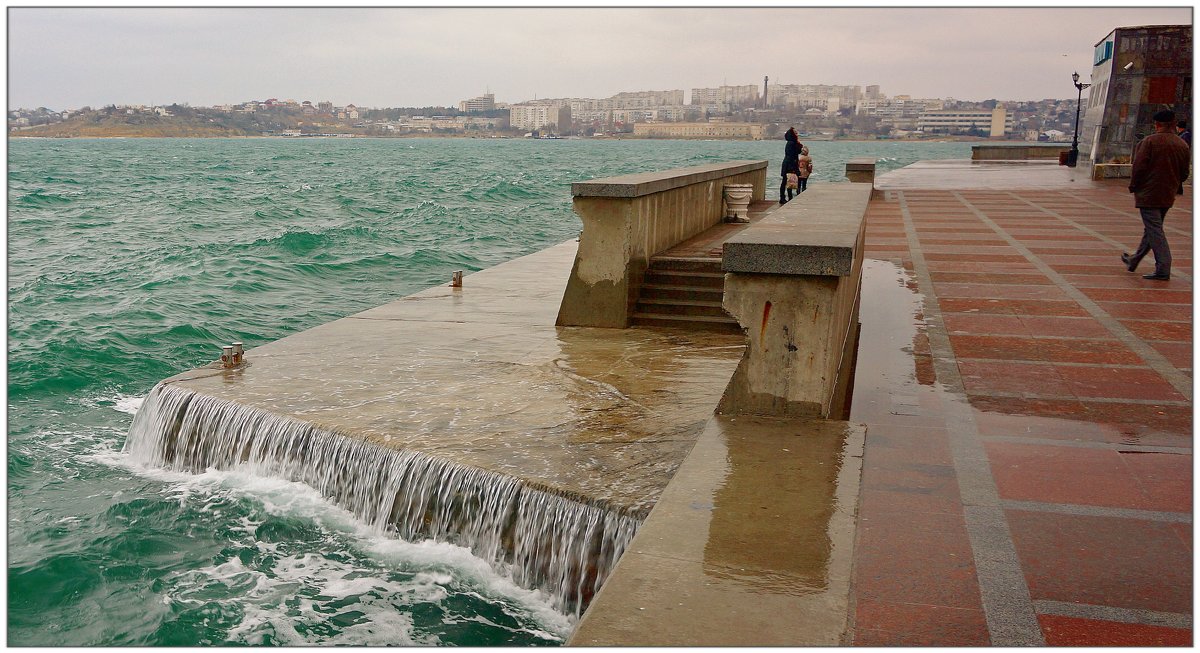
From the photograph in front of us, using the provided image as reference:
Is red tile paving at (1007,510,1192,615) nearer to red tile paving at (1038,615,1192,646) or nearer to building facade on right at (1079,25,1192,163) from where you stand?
red tile paving at (1038,615,1192,646)

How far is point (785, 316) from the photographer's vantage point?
5875mm

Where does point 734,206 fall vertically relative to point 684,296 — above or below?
above

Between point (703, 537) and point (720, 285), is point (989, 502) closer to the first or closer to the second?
point (703, 537)

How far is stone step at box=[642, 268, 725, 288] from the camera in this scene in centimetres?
1120

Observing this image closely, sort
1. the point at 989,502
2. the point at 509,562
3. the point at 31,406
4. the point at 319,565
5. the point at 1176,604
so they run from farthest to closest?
the point at 31,406 → the point at 319,565 → the point at 509,562 → the point at 989,502 → the point at 1176,604

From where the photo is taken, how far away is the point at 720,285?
36.5 ft

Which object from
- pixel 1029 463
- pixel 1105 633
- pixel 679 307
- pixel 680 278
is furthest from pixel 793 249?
pixel 680 278

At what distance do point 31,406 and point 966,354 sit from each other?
450 inches

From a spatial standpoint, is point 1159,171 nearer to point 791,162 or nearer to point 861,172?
point 791,162

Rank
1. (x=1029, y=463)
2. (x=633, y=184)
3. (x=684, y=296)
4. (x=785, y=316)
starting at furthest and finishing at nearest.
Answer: (x=684, y=296) → (x=633, y=184) → (x=785, y=316) → (x=1029, y=463)

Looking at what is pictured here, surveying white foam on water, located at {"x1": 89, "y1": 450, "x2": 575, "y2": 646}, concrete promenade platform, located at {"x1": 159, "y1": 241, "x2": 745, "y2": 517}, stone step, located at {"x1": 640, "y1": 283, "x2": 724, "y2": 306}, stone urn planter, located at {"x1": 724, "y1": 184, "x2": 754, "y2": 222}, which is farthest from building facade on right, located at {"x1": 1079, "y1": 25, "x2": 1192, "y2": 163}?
white foam on water, located at {"x1": 89, "y1": 450, "x2": 575, "y2": 646}

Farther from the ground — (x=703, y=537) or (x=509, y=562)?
(x=703, y=537)

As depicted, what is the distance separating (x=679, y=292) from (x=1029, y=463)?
6.02 metres

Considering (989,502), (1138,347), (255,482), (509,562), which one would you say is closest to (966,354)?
(1138,347)
